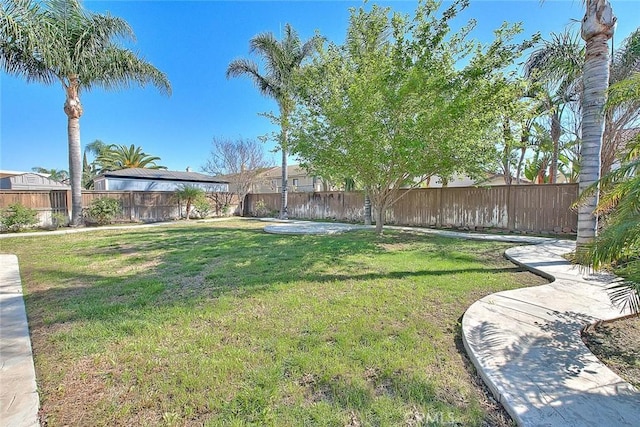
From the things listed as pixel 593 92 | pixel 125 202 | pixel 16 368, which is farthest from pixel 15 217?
pixel 593 92

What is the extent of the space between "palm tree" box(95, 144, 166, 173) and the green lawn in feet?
98.6

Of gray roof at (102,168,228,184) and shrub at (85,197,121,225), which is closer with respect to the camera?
shrub at (85,197,121,225)

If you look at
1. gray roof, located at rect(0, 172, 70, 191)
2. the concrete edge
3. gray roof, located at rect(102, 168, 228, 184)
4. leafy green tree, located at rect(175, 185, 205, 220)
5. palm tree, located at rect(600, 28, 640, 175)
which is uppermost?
palm tree, located at rect(600, 28, 640, 175)

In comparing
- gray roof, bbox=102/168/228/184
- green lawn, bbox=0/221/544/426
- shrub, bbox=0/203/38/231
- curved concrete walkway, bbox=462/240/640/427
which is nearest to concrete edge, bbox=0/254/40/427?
green lawn, bbox=0/221/544/426

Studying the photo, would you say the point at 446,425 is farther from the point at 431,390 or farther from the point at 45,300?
the point at 45,300

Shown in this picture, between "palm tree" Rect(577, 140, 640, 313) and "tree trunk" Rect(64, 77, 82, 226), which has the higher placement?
"tree trunk" Rect(64, 77, 82, 226)

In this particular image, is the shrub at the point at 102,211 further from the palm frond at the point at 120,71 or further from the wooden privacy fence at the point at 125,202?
the palm frond at the point at 120,71

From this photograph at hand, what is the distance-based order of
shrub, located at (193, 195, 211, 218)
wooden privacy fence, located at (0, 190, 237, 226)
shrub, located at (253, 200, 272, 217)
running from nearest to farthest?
wooden privacy fence, located at (0, 190, 237, 226) → shrub, located at (193, 195, 211, 218) → shrub, located at (253, 200, 272, 217)

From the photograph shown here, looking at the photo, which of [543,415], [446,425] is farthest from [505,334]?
[446,425]

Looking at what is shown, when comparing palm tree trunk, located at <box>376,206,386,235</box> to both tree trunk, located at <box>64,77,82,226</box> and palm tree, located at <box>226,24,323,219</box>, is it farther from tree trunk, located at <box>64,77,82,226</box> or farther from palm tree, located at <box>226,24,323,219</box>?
tree trunk, located at <box>64,77,82,226</box>

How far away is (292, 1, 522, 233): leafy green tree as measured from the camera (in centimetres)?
710

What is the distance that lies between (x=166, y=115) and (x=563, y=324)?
22784mm

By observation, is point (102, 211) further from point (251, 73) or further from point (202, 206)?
point (251, 73)

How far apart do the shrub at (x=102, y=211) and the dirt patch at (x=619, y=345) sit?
17.5 m
